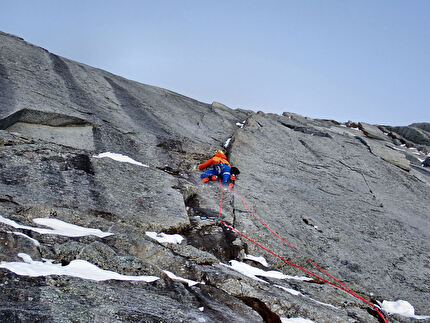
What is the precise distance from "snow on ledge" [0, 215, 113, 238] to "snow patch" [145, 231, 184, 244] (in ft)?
3.55

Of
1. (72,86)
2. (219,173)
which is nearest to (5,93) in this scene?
(72,86)

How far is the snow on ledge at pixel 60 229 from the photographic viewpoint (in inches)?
266

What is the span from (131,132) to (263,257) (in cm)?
687

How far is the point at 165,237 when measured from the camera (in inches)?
332

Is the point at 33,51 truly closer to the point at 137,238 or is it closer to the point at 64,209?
the point at 64,209

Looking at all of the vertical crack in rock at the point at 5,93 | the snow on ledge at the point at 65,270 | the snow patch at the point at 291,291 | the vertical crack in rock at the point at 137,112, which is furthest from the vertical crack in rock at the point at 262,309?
the vertical crack in rock at the point at 5,93

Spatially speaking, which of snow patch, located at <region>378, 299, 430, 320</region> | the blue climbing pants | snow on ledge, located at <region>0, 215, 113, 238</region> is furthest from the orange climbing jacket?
snow patch, located at <region>378, 299, 430, 320</region>

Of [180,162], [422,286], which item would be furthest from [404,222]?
[180,162]

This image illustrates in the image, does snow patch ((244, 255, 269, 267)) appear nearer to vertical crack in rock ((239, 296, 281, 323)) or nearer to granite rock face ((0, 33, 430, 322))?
granite rock face ((0, 33, 430, 322))

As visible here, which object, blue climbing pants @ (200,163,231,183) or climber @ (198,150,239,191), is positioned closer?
climber @ (198,150,239,191)

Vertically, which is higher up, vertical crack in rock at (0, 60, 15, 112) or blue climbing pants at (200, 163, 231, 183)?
vertical crack in rock at (0, 60, 15, 112)

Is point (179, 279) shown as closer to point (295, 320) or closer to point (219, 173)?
point (295, 320)

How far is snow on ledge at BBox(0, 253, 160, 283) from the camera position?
5328mm

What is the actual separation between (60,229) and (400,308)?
8089 mm
